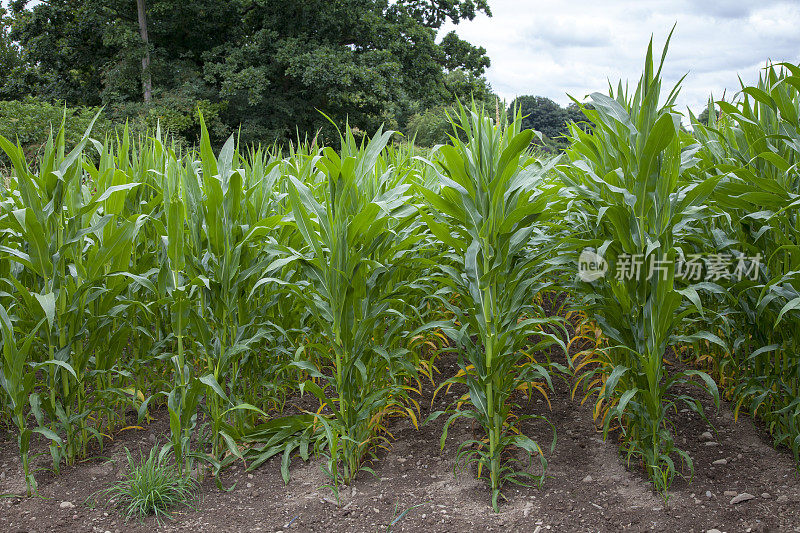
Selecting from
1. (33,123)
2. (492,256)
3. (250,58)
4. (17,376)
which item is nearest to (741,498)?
(492,256)

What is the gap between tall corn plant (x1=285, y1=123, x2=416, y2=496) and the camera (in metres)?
2.62

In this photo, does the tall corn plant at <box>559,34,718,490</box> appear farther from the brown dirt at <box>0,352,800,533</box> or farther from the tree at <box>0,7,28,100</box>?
the tree at <box>0,7,28,100</box>

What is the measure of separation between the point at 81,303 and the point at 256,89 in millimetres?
16512

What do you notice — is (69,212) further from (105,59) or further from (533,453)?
(105,59)

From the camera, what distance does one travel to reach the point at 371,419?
2.98 meters

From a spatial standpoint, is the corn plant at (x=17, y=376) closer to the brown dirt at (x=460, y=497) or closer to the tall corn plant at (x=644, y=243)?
the brown dirt at (x=460, y=497)

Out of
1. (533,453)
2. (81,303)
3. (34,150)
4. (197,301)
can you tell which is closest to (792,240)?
(533,453)

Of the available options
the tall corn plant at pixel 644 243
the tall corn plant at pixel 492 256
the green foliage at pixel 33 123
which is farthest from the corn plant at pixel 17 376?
the green foliage at pixel 33 123

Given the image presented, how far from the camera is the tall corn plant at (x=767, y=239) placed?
2592mm

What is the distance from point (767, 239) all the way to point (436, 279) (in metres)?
1.69

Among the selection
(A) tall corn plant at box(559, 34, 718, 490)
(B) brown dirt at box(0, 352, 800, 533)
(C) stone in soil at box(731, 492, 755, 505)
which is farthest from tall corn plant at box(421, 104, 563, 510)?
(C) stone in soil at box(731, 492, 755, 505)

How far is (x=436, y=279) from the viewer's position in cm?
269

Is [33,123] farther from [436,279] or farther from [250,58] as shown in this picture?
[436,279]

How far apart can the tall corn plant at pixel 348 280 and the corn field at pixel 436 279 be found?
0.01 m
